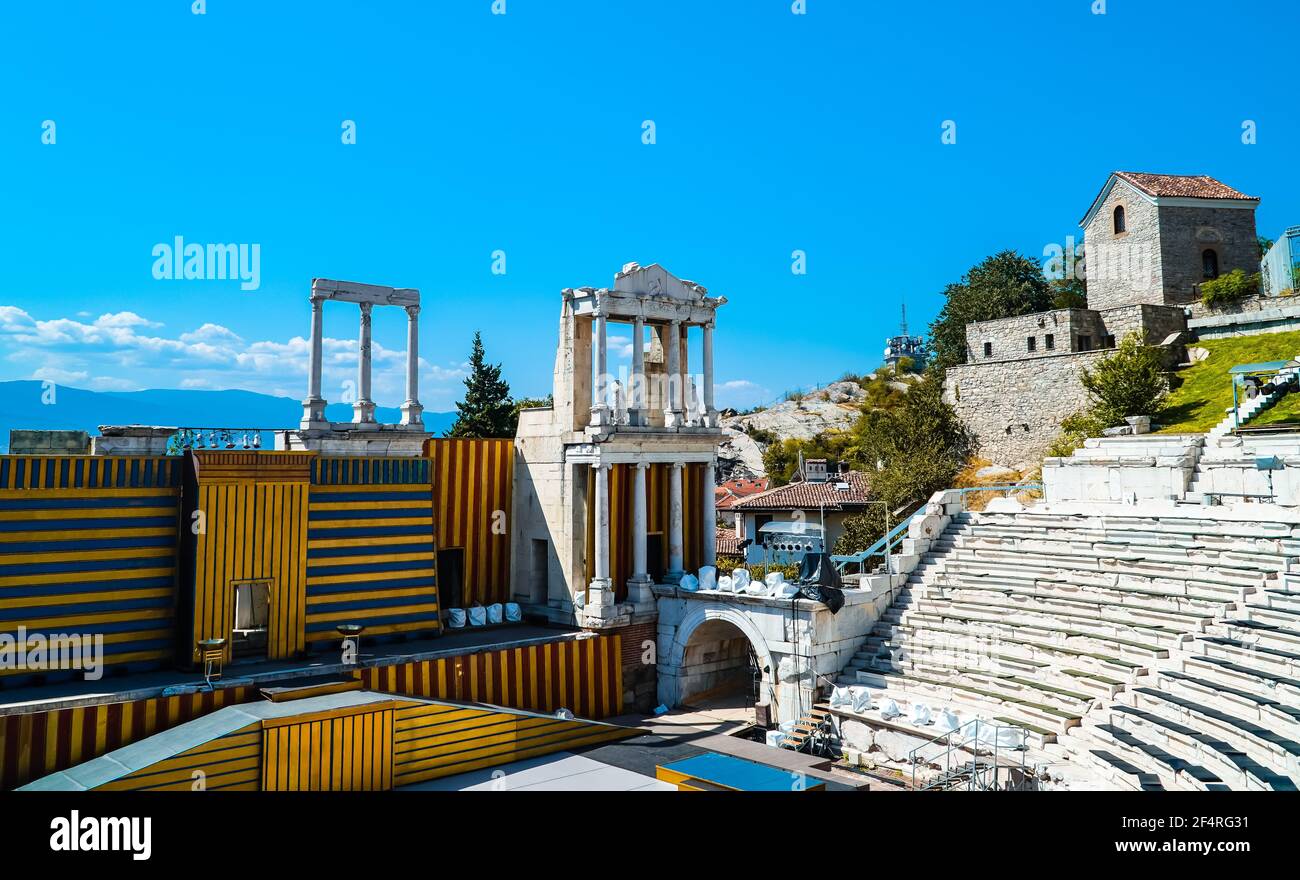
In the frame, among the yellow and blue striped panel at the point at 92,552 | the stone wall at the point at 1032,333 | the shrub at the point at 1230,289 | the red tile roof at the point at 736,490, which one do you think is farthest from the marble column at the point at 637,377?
the shrub at the point at 1230,289

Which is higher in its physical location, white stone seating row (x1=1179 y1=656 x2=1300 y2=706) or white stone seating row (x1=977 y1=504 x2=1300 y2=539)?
white stone seating row (x1=977 y1=504 x2=1300 y2=539)

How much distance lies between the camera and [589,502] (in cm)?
2630

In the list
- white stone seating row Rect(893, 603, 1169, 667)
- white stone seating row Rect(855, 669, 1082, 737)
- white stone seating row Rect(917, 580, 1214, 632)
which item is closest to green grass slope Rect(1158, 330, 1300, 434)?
white stone seating row Rect(917, 580, 1214, 632)

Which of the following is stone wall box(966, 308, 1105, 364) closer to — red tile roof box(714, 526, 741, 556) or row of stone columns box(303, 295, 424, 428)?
red tile roof box(714, 526, 741, 556)

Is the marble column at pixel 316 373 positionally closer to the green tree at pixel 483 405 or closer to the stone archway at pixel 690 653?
the stone archway at pixel 690 653

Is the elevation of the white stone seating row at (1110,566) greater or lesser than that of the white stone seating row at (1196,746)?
greater

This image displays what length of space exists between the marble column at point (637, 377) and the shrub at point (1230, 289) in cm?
3127

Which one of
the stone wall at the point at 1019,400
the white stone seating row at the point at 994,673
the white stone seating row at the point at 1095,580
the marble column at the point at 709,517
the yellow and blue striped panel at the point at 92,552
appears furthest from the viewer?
the stone wall at the point at 1019,400

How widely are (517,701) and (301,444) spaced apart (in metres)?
8.56

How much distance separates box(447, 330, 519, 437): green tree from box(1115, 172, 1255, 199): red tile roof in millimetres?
34692

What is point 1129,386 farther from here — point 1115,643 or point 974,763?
point 974,763

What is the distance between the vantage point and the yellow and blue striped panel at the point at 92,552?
18.5 meters

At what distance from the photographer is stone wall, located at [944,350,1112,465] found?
44.1 metres
